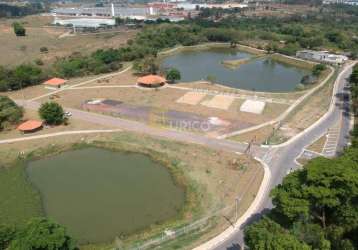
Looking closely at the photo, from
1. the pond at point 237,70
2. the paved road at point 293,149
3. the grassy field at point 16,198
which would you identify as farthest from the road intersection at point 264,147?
the pond at point 237,70

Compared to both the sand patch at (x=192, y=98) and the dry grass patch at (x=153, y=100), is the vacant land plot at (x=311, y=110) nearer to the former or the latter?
the dry grass patch at (x=153, y=100)

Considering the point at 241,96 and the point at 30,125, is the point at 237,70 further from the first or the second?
the point at 30,125

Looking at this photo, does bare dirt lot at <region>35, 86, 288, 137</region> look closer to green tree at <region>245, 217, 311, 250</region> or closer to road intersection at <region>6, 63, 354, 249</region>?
road intersection at <region>6, 63, 354, 249</region>

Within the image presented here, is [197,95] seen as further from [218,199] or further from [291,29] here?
[291,29]

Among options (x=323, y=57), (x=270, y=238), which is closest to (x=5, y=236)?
(x=270, y=238)

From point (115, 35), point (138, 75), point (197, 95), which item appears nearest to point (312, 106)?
point (197, 95)

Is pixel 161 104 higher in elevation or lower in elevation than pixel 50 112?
lower

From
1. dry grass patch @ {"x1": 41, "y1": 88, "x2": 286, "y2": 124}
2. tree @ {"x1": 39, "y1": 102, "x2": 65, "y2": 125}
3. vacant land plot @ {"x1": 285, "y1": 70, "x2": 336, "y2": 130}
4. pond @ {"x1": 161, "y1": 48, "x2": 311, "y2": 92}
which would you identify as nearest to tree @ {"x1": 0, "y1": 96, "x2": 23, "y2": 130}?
tree @ {"x1": 39, "y1": 102, "x2": 65, "y2": 125}
